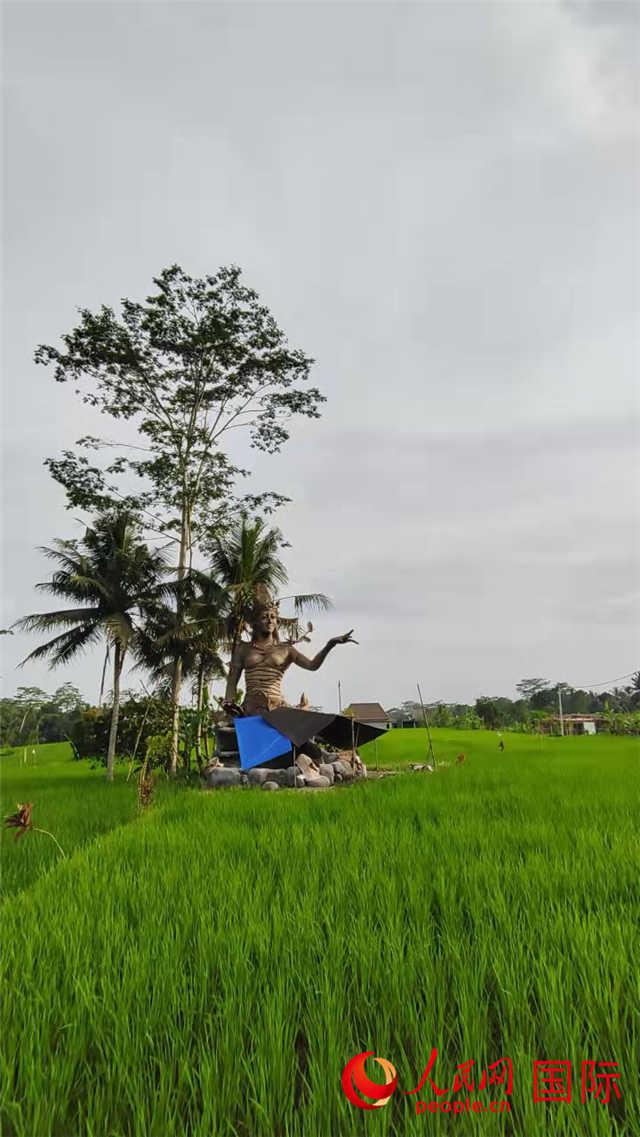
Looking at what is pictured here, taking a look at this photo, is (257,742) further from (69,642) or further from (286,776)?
(69,642)

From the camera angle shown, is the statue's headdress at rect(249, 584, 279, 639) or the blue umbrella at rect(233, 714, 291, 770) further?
the statue's headdress at rect(249, 584, 279, 639)

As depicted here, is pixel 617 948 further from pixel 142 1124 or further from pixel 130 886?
pixel 130 886

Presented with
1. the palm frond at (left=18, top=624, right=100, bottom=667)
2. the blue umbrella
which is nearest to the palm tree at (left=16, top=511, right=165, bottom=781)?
the palm frond at (left=18, top=624, right=100, bottom=667)

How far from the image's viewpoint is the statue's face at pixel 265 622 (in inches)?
567

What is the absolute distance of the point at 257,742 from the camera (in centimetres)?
1134

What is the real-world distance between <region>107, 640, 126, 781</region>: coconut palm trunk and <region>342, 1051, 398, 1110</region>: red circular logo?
51.4 ft

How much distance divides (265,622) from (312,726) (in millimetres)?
3845

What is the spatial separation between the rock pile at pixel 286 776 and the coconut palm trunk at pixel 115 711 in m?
A: 5.81

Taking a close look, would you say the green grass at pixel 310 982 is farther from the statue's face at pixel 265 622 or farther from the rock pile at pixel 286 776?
the statue's face at pixel 265 622

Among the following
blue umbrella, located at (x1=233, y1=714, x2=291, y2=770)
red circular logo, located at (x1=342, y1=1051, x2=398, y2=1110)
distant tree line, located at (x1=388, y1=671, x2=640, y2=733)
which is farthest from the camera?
distant tree line, located at (x1=388, y1=671, x2=640, y2=733)

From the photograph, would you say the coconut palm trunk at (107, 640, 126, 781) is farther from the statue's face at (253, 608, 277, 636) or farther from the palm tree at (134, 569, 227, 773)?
the statue's face at (253, 608, 277, 636)

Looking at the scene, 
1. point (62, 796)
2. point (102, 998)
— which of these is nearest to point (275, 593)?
point (62, 796)

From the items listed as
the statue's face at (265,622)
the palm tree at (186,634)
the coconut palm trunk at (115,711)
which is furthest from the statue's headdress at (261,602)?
the coconut palm trunk at (115,711)

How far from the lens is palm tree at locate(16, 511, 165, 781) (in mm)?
17047
